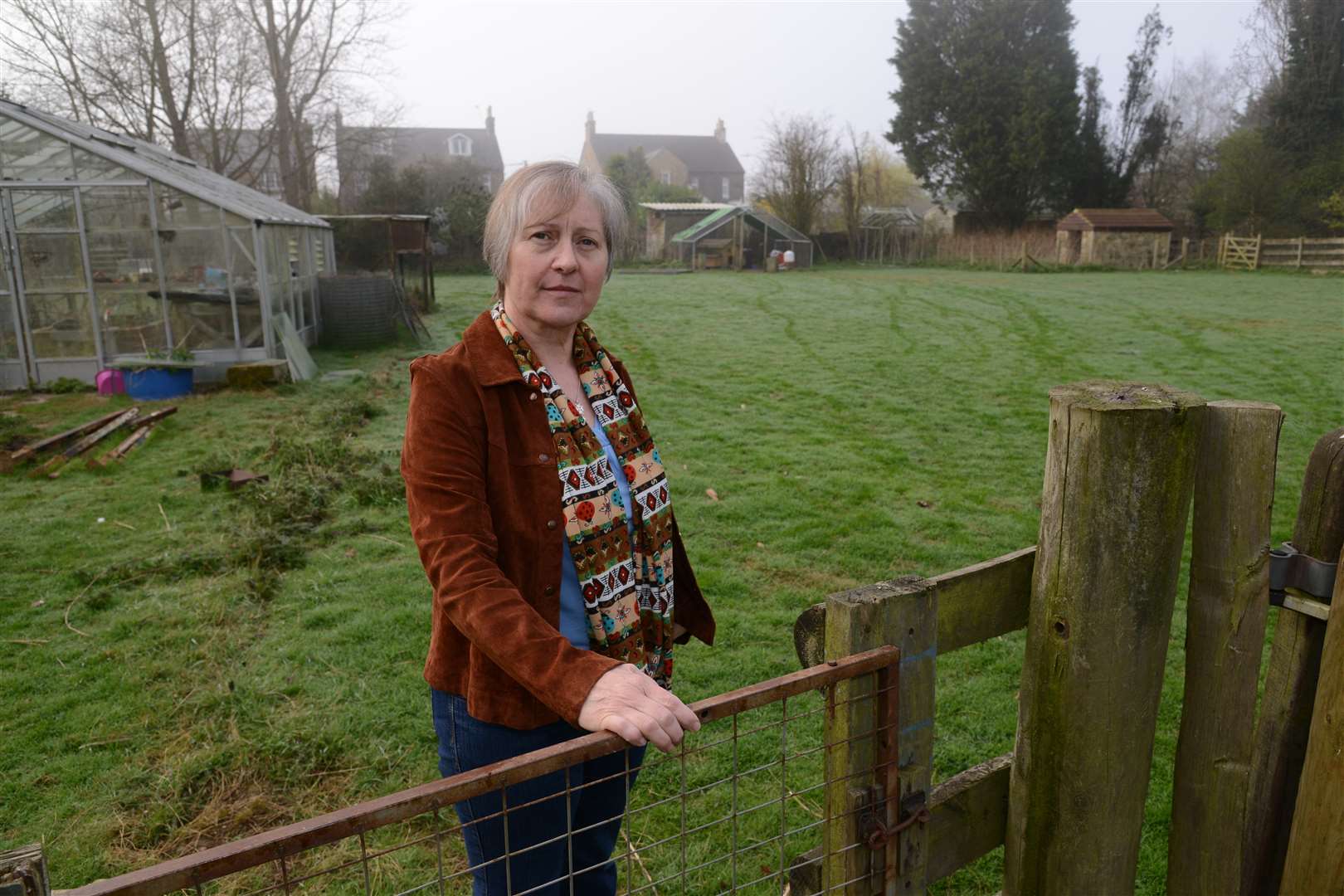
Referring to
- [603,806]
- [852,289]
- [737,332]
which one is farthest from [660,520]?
[852,289]

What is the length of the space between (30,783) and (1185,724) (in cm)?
429

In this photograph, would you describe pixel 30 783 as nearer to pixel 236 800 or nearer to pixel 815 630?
pixel 236 800

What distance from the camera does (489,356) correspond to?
1901 mm

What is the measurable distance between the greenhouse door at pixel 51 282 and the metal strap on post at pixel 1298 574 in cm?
1473

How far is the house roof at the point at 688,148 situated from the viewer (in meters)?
79.2

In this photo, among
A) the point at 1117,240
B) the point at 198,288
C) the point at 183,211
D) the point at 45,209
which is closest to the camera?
the point at 45,209

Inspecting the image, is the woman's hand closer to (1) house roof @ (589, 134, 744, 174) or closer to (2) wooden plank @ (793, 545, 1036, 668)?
(2) wooden plank @ (793, 545, 1036, 668)

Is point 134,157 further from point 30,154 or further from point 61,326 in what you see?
point 61,326

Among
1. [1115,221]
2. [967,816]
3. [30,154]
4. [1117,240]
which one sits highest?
[30,154]

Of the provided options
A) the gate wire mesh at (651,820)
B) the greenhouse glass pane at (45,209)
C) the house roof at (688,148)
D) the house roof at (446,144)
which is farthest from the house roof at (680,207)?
the gate wire mesh at (651,820)

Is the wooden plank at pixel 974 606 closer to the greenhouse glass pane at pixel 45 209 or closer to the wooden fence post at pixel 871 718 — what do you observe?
the wooden fence post at pixel 871 718

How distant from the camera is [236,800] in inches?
143

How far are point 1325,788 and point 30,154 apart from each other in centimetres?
1576

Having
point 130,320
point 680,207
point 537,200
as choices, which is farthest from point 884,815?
point 680,207
